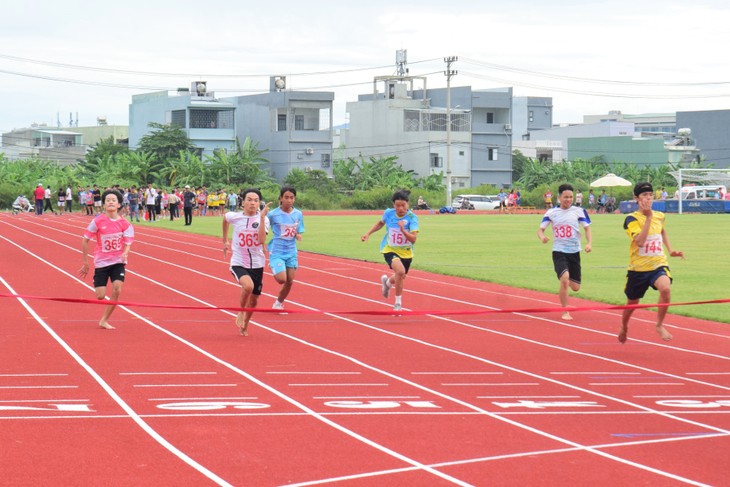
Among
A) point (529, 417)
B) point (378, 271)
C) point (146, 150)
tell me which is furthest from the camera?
point (146, 150)

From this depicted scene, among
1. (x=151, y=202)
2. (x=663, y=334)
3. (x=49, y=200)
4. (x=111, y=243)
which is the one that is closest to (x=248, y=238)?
(x=111, y=243)

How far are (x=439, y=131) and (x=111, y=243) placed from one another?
7706 centimetres

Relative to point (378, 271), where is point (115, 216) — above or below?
above

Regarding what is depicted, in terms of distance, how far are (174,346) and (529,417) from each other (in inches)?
190

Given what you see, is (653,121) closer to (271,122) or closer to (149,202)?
(271,122)

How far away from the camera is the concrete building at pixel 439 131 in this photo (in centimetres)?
8888

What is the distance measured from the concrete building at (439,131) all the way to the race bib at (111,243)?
74.3 meters

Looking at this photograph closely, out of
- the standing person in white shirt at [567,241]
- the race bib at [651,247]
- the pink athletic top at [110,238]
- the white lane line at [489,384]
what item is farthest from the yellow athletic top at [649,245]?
the pink athletic top at [110,238]

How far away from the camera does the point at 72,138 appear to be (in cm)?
12094

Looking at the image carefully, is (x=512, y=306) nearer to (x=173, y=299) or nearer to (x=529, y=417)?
(x=173, y=299)

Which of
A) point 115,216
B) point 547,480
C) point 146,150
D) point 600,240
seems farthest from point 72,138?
point 547,480

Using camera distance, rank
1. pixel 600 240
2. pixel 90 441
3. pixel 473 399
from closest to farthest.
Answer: pixel 90 441, pixel 473 399, pixel 600 240

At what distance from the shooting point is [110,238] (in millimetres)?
13367

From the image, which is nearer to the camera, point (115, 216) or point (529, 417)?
point (529, 417)
